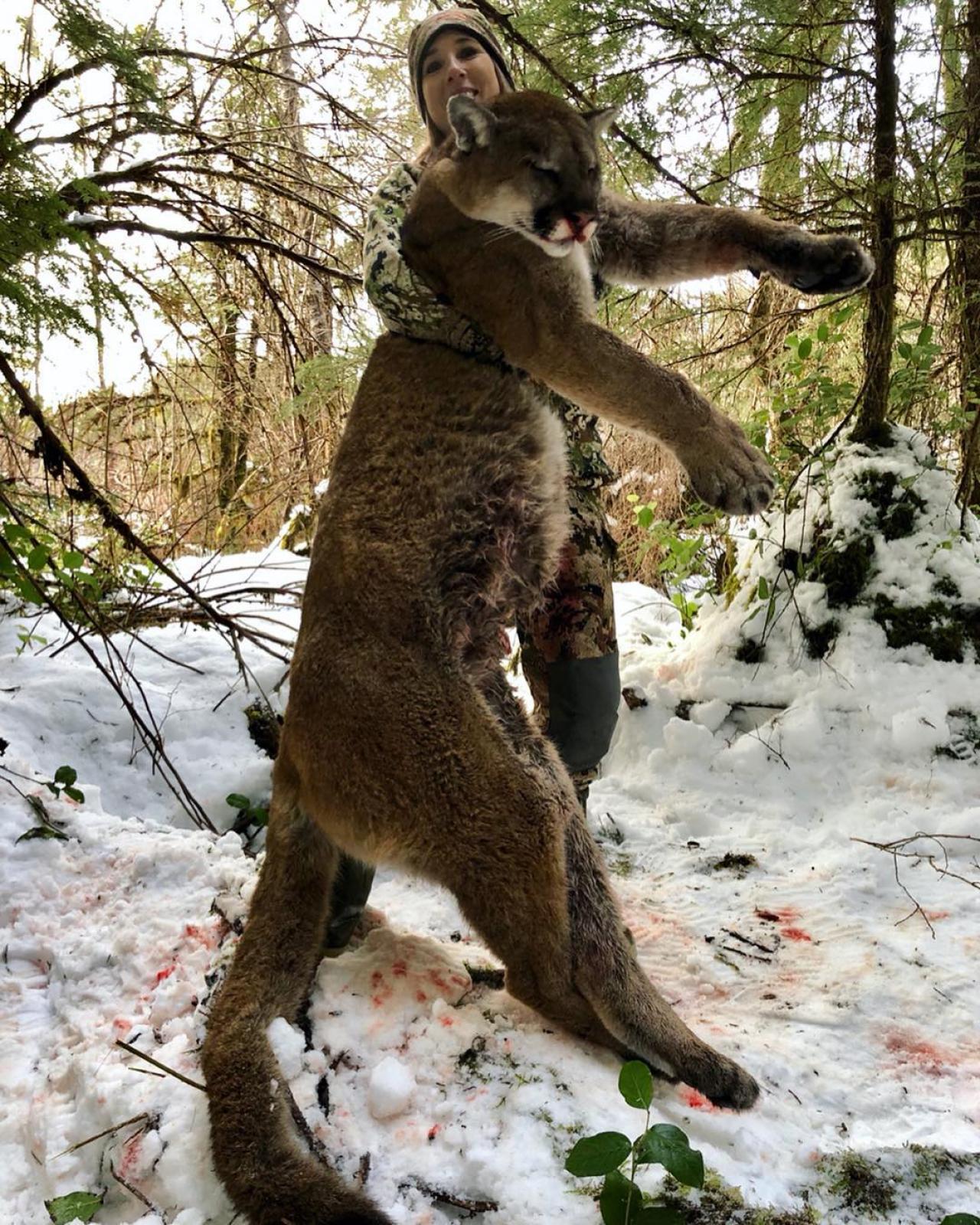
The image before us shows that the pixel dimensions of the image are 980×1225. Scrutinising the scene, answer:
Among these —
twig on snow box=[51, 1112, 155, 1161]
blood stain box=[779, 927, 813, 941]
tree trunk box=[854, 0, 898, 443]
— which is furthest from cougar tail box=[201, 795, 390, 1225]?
tree trunk box=[854, 0, 898, 443]

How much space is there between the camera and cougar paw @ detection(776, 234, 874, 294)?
2566 millimetres

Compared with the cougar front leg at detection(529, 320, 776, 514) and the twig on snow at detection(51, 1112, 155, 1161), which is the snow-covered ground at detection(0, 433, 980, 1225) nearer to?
the twig on snow at detection(51, 1112, 155, 1161)

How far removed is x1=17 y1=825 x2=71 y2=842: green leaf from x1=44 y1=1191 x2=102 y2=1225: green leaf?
152cm

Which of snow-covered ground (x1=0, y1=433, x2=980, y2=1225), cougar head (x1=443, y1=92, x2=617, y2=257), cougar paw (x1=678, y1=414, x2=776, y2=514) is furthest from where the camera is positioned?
cougar head (x1=443, y1=92, x2=617, y2=257)

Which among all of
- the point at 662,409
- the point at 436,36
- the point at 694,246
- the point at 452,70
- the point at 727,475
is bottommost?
the point at 727,475

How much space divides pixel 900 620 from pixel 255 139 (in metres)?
4.30

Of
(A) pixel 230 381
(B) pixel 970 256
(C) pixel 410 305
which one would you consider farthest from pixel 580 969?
(A) pixel 230 381

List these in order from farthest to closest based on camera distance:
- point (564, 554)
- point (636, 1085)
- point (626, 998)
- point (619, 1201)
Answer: point (564, 554), point (626, 998), point (636, 1085), point (619, 1201)

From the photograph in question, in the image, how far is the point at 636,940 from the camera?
296 centimetres

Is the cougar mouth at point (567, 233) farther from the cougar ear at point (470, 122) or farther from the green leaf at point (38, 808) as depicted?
the green leaf at point (38, 808)

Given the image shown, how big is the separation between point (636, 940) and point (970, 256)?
3.69 metres

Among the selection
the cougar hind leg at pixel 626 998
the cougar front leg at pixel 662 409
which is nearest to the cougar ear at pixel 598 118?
the cougar front leg at pixel 662 409

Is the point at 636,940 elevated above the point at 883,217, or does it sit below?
below

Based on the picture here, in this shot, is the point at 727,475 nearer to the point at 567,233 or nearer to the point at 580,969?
the point at 567,233
